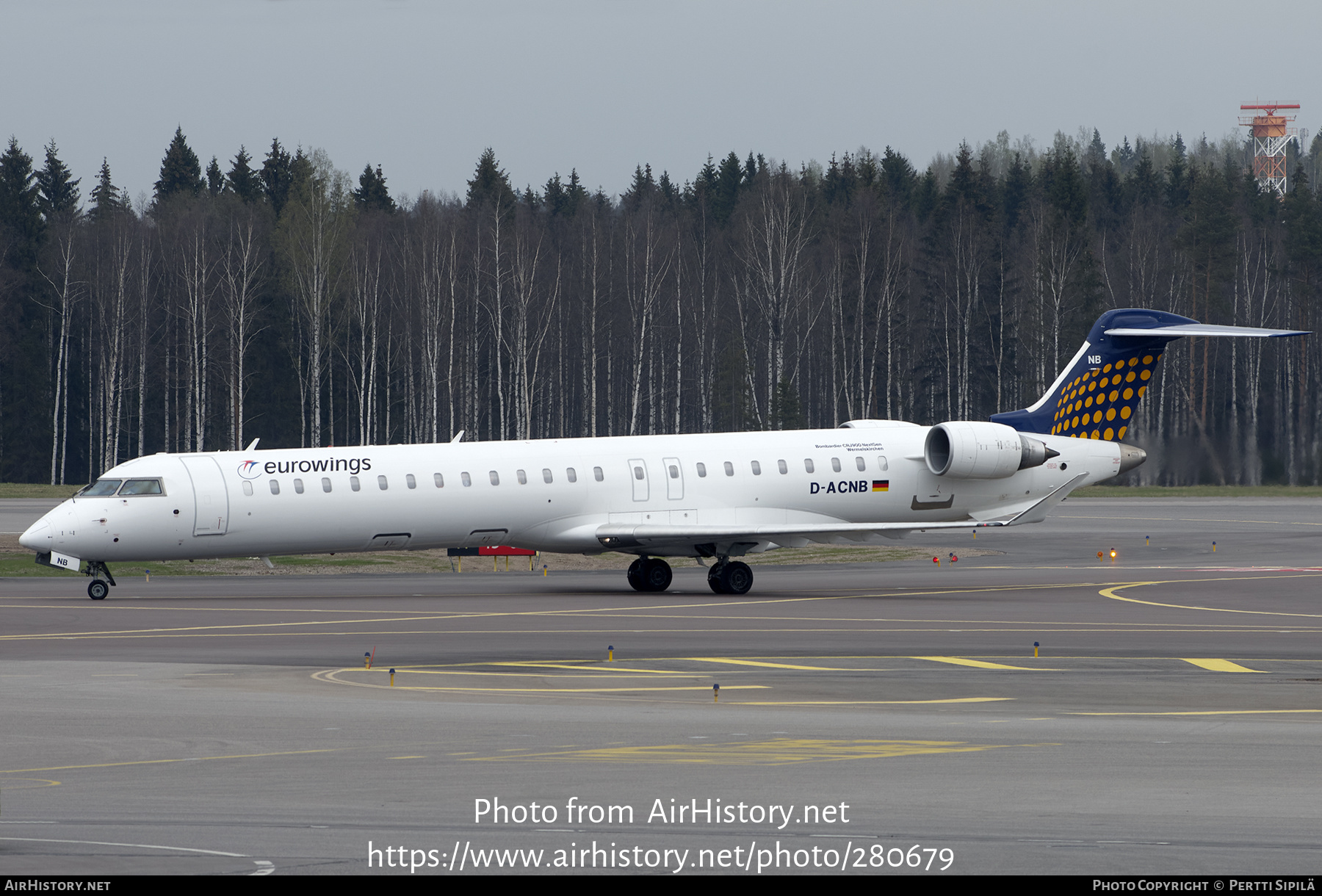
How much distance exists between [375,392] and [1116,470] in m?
63.6

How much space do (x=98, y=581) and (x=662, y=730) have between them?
18.8m

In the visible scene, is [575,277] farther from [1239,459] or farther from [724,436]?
[724,436]

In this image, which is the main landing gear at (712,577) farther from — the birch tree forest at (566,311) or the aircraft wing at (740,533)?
the birch tree forest at (566,311)

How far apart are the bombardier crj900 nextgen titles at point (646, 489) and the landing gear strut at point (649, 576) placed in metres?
0.04

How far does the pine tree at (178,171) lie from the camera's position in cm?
11438

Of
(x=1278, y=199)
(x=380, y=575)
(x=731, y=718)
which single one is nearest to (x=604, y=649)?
(x=731, y=718)

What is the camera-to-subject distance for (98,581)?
30.2 meters

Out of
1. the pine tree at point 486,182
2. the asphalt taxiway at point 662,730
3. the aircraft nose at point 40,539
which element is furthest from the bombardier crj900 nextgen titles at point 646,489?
the pine tree at point 486,182

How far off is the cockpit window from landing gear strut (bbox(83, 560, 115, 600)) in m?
1.29

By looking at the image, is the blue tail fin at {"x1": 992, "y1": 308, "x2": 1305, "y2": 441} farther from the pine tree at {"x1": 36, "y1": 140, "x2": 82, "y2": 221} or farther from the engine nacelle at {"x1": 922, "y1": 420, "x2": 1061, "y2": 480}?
the pine tree at {"x1": 36, "y1": 140, "x2": 82, "y2": 221}

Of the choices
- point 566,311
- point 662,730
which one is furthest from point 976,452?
point 566,311

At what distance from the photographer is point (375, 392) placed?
9375 centimetres

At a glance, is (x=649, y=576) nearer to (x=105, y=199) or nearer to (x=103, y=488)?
(x=103, y=488)

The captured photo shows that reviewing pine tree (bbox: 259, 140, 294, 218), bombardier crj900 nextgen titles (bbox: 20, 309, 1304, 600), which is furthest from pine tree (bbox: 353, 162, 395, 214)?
bombardier crj900 nextgen titles (bbox: 20, 309, 1304, 600)
